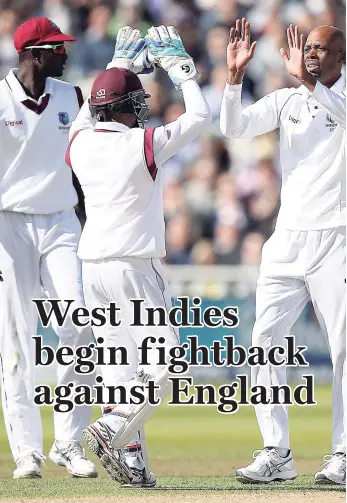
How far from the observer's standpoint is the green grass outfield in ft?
21.0

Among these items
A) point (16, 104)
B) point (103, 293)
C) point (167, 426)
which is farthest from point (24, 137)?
point (167, 426)

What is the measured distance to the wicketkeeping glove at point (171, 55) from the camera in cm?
638

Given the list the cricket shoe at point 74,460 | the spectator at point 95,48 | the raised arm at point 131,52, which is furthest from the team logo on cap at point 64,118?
the spectator at point 95,48

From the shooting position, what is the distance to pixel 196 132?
6266 millimetres

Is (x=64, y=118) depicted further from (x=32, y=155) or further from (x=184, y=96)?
(x=184, y=96)

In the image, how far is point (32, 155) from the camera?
23.2ft

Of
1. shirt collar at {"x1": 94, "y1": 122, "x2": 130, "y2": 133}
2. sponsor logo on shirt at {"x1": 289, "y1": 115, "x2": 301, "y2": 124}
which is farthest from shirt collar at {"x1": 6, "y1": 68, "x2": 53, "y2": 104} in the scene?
sponsor logo on shirt at {"x1": 289, "y1": 115, "x2": 301, "y2": 124}

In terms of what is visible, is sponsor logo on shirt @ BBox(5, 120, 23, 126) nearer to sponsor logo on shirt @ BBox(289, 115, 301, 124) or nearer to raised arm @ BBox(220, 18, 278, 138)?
raised arm @ BBox(220, 18, 278, 138)

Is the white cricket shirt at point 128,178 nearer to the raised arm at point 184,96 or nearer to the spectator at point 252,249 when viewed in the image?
the raised arm at point 184,96

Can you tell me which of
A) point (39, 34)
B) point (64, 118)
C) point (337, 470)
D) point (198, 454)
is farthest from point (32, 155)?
point (198, 454)

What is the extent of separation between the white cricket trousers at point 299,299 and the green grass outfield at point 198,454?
0.34 metres

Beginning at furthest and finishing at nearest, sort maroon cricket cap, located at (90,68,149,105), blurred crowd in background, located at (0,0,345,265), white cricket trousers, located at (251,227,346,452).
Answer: blurred crowd in background, located at (0,0,345,265), white cricket trousers, located at (251,227,346,452), maroon cricket cap, located at (90,68,149,105)

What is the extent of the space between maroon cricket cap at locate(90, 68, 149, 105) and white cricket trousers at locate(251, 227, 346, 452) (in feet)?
3.52

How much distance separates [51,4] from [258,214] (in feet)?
12.8
